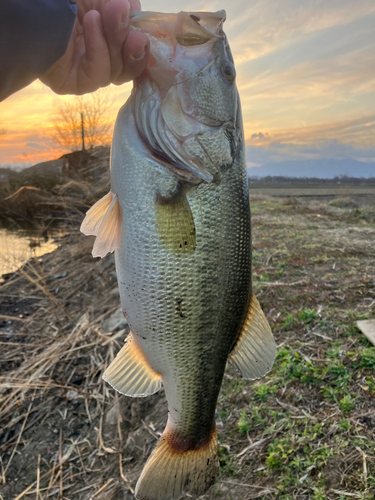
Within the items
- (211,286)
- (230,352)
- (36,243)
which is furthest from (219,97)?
(36,243)

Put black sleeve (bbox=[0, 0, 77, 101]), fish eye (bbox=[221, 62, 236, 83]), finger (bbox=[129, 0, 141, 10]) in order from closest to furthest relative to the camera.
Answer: black sleeve (bbox=[0, 0, 77, 101]) < fish eye (bbox=[221, 62, 236, 83]) < finger (bbox=[129, 0, 141, 10])

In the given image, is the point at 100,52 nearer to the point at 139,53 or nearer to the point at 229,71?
the point at 139,53

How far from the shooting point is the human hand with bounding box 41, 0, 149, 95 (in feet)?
5.35

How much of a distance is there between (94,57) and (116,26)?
7.8 inches

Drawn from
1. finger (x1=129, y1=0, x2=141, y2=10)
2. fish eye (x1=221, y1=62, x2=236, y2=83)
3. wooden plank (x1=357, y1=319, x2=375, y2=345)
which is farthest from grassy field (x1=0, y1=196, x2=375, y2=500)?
finger (x1=129, y1=0, x2=141, y2=10)

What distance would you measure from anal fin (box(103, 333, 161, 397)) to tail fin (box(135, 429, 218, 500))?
33 cm

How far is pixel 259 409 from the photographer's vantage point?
3281 millimetres

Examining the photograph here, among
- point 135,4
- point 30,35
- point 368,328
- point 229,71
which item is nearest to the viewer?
point 30,35

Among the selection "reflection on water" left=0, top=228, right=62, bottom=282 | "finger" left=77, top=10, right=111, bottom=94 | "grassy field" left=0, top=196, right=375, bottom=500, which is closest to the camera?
"finger" left=77, top=10, right=111, bottom=94

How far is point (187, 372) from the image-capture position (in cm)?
191

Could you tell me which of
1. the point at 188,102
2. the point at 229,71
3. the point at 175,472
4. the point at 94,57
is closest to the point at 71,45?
the point at 94,57

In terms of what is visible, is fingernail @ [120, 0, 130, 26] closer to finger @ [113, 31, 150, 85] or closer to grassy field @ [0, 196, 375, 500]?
finger @ [113, 31, 150, 85]

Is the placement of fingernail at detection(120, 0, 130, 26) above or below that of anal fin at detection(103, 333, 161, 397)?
above

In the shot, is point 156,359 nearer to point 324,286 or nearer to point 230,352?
point 230,352
